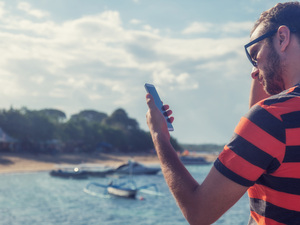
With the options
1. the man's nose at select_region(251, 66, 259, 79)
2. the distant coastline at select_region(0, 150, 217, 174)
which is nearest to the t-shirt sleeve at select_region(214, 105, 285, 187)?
the man's nose at select_region(251, 66, 259, 79)

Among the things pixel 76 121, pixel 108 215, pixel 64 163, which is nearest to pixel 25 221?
pixel 108 215

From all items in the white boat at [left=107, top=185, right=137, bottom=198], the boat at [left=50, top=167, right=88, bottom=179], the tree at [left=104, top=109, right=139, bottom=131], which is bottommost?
the boat at [left=50, top=167, right=88, bottom=179]

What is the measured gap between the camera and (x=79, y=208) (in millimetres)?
28844

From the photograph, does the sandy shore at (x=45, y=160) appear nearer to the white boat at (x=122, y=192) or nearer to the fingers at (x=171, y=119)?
the white boat at (x=122, y=192)

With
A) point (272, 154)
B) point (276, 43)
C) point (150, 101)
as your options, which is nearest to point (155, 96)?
point (150, 101)

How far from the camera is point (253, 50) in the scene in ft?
5.75

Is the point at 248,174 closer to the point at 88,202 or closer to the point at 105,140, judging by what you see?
the point at 88,202

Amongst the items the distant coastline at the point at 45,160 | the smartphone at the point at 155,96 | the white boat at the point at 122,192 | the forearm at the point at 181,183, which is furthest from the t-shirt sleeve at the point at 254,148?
the distant coastline at the point at 45,160

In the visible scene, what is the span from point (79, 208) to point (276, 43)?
28.5 meters

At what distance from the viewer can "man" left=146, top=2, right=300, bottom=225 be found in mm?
1429

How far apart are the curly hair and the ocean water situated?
23.1m

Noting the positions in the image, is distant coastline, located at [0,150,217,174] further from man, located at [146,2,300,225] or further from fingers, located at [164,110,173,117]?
man, located at [146,2,300,225]

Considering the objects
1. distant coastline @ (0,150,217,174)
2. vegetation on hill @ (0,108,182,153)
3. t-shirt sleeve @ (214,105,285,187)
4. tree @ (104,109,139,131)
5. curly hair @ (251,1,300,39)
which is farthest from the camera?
tree @ (104,109,139,131)

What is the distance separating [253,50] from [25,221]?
23.9 meters
